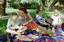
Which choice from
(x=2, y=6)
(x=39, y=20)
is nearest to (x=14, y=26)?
(x=2, y=6)

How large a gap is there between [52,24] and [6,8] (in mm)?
1271

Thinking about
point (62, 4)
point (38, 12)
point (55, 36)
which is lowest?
point (55, 36)

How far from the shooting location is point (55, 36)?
221 cm

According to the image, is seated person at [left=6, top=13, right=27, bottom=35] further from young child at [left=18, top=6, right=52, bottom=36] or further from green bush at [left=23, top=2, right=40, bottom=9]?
green bush at [left=23, top=2, right=40, bottom=9]

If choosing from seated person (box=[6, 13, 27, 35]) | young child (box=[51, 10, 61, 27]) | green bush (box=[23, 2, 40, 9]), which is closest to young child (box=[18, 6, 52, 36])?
seated person (box=[6, 13, 27, 35])

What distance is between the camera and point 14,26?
2.06 meters

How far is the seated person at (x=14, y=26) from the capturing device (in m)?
1.97

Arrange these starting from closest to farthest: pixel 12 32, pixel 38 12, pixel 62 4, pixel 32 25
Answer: pixel 12 32
pixel 32 25
pixel 38 12
pixel 62 4

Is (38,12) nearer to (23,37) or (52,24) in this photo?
(52,24)

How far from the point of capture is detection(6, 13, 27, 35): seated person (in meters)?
1.97

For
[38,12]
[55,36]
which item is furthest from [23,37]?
[38,12]

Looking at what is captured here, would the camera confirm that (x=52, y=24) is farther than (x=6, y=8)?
Yes

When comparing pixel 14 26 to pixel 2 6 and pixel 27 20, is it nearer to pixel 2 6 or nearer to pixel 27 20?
pixel 27 20

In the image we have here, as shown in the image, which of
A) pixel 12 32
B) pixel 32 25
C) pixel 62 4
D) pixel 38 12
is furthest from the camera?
pixel 62 4
